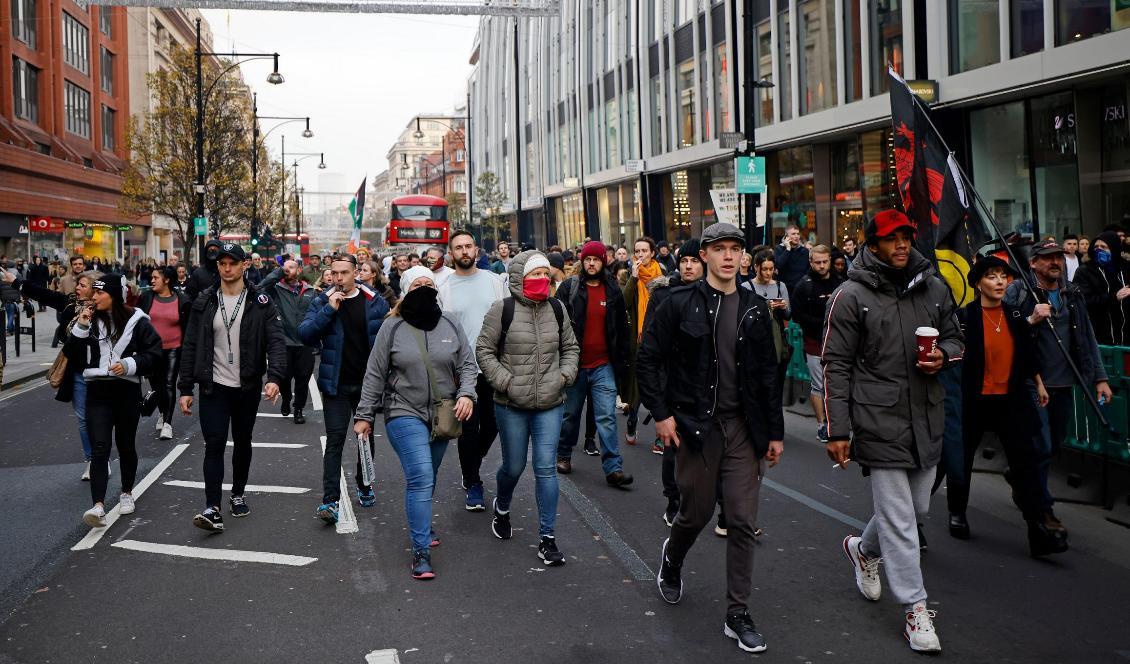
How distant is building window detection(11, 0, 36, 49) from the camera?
42750 mm

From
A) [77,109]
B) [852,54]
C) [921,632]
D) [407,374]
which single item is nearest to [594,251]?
[407,374]

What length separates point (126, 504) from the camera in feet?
25.4

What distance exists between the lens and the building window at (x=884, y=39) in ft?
69.0

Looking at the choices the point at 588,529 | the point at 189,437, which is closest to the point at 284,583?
the point at 588,529

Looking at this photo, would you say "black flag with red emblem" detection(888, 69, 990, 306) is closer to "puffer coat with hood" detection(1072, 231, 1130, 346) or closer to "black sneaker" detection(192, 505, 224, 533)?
"black sneaker" detection(192, 505, 224, 533)

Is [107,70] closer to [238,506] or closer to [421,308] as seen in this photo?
[238,506]

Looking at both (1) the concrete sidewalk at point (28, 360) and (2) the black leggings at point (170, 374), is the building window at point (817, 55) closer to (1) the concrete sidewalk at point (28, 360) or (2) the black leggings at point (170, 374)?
(2) the black leggings at point (170, 374)

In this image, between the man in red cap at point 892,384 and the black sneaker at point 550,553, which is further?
the black sneaker at point 550,553

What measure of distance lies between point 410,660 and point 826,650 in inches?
74.7

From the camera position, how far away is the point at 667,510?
7.27 meters

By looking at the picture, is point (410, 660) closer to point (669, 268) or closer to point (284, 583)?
point (284, 583)

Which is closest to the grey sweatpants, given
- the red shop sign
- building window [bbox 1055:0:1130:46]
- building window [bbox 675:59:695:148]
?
building window [bbox 1055:0:1130:46]

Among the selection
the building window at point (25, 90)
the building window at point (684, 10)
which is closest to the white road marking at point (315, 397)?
the building window at point (684, 10)

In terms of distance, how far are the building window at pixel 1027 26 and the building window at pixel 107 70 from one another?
51854 mm
